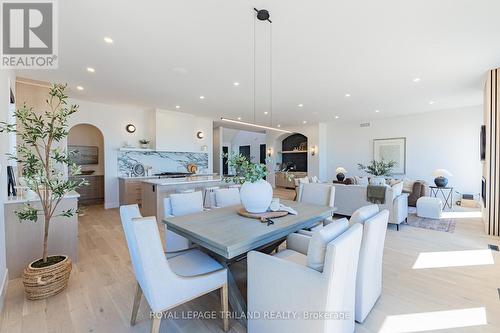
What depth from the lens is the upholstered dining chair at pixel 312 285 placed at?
1.25 metres

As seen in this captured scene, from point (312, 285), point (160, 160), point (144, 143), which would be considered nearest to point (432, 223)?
point (312, 285)

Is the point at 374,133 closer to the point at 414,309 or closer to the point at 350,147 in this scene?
the point at 350,147

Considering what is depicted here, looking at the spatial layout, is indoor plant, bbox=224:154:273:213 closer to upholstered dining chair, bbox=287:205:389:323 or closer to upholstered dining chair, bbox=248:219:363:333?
upholstered dining chair, bbox=287:205:389:323

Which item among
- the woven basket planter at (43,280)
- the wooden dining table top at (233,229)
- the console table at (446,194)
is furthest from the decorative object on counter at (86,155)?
the console table at (446,194)

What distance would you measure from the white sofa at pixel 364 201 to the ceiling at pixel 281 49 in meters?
2.17

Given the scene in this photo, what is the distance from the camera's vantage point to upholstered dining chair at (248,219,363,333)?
4.11 ft

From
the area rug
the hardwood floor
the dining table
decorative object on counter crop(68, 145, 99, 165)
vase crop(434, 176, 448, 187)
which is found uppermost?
decorative object on counter crop(68, 145, 99, 165)

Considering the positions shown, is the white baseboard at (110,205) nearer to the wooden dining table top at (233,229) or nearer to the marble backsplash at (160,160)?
the marble backsplash at (160,160)

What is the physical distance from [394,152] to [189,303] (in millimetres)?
8456

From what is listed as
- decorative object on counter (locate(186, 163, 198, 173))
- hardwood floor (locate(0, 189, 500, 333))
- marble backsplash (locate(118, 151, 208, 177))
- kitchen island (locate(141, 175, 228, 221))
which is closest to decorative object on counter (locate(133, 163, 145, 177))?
marble backsplash (locate(118, 151, 208, 177))

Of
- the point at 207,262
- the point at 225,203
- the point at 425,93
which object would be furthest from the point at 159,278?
the point at 425,93

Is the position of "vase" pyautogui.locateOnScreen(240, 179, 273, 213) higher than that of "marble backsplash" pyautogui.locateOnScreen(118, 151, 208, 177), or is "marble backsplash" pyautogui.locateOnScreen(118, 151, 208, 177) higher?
"marble backsplash" pyautogui.locateOnScreen(118, 151, 208, 177)

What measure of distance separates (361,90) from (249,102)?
2.69 m

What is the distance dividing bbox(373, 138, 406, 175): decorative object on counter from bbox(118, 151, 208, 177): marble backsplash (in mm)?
6430
